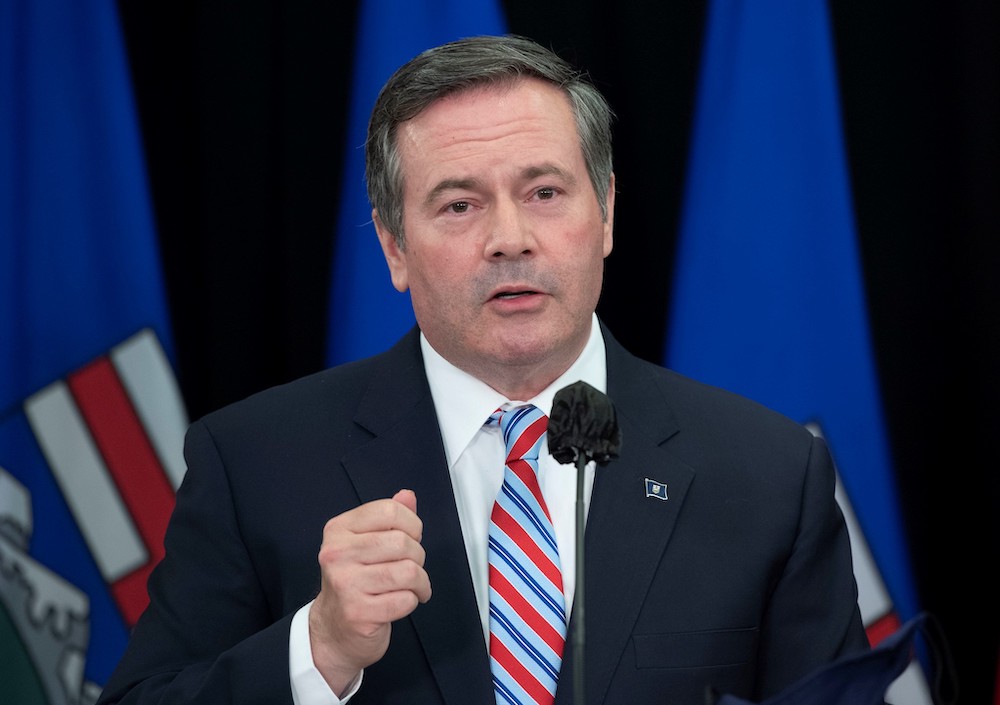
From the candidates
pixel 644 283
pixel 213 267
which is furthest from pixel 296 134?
pixel 644 283

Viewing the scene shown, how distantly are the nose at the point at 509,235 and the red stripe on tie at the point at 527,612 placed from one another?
489 millimetres

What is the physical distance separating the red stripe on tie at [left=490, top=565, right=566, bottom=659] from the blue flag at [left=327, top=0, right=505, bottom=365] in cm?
123

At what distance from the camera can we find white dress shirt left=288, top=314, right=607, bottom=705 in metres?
1.90

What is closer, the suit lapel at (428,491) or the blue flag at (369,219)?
the suit lapel at (428,491)

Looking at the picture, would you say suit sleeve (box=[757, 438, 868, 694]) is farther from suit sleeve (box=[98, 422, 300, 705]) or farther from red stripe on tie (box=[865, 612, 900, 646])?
red stripe on tie (box=[865, 612, 900, 646])

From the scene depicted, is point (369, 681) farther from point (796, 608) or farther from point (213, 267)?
point (213, 267)

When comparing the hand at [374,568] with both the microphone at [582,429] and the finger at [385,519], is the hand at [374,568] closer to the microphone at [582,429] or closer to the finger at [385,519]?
the finger at [385,519]

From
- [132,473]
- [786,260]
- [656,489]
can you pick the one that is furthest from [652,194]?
[132,473]

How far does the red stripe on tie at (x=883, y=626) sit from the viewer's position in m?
2.76

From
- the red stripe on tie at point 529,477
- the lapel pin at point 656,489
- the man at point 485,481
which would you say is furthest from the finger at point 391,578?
the lapel pin at point 656,489

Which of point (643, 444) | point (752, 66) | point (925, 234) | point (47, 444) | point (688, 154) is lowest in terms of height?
point (47, 444)

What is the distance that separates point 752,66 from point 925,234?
55 centimetres

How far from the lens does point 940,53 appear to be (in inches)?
107

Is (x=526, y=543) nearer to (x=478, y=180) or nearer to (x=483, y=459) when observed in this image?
(x=483, y=459)
